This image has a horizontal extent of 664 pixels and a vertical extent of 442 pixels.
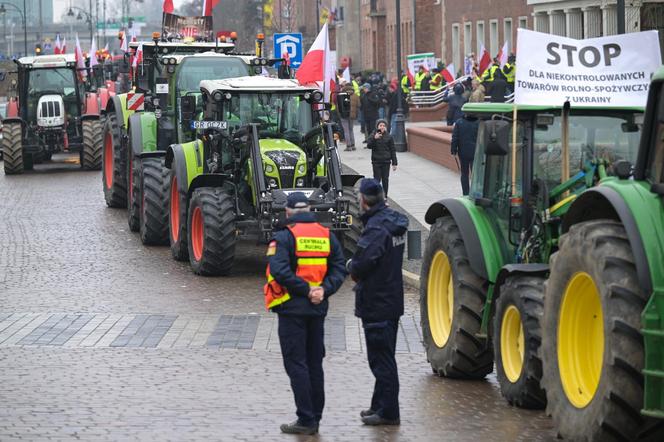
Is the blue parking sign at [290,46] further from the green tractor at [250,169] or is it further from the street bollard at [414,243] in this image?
the street bollard at [414,243]

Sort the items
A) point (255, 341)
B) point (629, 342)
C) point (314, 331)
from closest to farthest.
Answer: point (629, 342) < point (314, 331) < point (255, 341)

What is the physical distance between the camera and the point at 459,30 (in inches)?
2645

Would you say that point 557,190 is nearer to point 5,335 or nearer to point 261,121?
point 5,335

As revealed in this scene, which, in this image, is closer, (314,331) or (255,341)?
(314,331)

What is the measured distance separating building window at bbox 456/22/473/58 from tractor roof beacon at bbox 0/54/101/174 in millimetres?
28943

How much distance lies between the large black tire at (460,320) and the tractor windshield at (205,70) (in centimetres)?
1094

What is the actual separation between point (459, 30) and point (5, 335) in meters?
54.1

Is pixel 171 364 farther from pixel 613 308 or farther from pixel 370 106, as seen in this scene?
pixel 370 106

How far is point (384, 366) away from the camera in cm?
1041

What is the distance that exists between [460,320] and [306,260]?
6.63 ft

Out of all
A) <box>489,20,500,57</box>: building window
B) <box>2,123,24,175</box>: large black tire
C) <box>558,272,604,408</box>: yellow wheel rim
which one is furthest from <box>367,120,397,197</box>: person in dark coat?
<box>489,20,500,57</box>: building window

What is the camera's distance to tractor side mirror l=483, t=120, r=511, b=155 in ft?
35.9

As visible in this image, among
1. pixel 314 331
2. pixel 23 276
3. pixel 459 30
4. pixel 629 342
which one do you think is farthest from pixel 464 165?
pixel 459 30

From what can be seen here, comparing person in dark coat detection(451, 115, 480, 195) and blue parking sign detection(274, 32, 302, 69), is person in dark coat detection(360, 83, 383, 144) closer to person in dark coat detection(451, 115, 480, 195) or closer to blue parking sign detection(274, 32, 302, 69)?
blue parking sign detection(274, 32, 302, 69)
